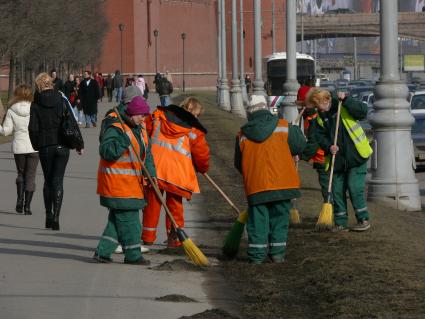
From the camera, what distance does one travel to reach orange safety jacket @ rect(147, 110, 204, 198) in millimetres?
12539

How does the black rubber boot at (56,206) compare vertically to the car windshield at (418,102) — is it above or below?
below

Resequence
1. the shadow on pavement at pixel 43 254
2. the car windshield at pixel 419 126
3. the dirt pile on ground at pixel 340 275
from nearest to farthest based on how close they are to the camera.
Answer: the dirt pile on ground at pixel 340 275, the shadow on pavement at pixel 43 254, the car windshield at pixel 419 126

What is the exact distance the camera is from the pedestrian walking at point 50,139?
47.3 ft

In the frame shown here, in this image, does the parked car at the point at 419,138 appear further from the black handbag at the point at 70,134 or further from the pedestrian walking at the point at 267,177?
the pedestrian walking at the point at 267,177

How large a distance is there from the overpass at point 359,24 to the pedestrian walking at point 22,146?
410ft

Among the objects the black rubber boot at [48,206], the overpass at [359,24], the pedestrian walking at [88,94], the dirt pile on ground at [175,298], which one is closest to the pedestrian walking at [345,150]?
the black rubber boot at [48,206]

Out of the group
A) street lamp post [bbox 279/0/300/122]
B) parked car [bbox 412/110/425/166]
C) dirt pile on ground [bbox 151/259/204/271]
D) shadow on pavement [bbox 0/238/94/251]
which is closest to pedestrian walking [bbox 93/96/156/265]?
dirt pile on ground [bbox 151/259/204/271]

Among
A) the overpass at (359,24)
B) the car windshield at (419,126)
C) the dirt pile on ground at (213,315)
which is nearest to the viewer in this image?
the dirt pile on ground at (213,315)

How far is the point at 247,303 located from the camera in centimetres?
966

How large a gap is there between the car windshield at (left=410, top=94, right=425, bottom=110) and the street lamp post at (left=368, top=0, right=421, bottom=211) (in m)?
15.8

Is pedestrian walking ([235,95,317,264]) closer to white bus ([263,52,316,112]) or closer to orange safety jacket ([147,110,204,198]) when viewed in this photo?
orange safety jacket ([147,110,204,198])

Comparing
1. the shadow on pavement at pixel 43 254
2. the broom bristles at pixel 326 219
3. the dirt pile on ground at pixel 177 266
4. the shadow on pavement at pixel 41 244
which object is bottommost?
the shadow on pavement at pixel 41 244

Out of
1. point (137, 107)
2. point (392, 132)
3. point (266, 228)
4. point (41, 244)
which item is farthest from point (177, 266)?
A: point (392, 132)

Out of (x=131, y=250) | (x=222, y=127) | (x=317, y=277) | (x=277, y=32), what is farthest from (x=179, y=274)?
(x=277, y=32)
